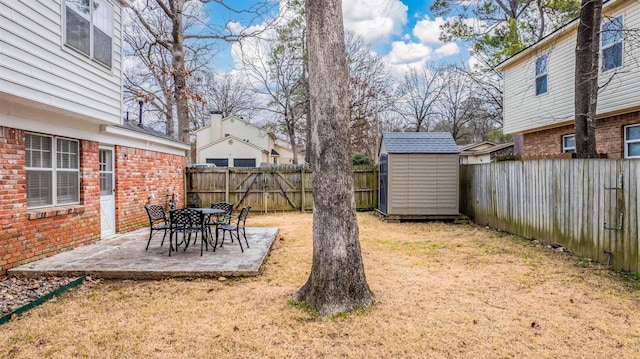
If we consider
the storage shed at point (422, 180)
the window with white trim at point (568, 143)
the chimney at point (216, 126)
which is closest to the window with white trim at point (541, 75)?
the window with white trim at point (568, 143)

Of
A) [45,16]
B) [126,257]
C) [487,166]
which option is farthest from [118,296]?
[487,166]

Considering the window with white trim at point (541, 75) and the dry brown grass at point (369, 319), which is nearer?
the dry brown grass at point (369, 319)

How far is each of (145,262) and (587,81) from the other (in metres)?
9.02

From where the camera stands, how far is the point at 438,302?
3.98m

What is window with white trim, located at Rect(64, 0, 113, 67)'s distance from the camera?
558 cm

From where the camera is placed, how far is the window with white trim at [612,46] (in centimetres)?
866

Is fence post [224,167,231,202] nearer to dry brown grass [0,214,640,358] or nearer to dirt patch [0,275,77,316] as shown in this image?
dry brown grass [0,214,640,358]

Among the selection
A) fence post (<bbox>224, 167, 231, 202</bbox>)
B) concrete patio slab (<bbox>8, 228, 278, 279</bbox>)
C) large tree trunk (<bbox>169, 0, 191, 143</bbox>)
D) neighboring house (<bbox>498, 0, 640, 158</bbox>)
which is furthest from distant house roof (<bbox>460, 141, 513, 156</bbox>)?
concrete patio slab (<bbox>8, 228, 278, 279</bbox>)

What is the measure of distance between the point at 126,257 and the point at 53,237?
4.34 ft

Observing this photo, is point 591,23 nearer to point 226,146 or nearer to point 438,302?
point 438,302

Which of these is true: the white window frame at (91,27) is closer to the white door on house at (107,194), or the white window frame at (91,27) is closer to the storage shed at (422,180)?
the white door on house at (107,194)

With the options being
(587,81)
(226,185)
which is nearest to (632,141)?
(587,81)

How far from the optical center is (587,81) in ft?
23.4

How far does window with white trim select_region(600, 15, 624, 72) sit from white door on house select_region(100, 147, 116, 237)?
1234cm
